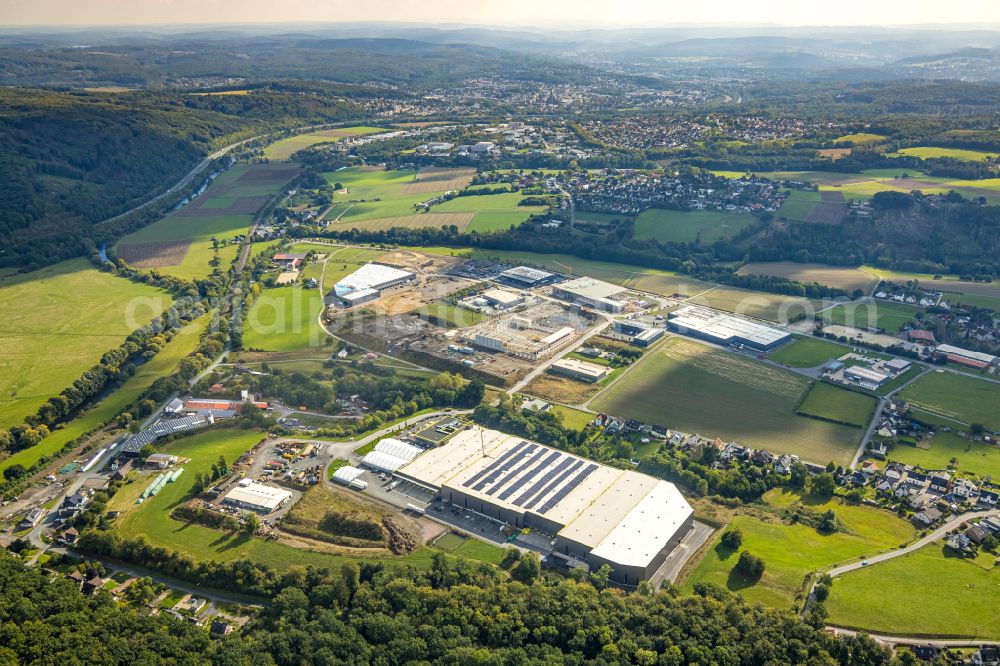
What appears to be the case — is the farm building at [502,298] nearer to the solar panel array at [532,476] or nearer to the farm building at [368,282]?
the farm building at [368,282]

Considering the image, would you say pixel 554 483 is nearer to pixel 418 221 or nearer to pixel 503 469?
pixel 503 469

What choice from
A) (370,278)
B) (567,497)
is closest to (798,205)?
(370,278)

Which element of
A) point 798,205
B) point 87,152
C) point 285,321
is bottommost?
point 285,321

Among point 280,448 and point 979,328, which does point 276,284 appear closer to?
point 280,448

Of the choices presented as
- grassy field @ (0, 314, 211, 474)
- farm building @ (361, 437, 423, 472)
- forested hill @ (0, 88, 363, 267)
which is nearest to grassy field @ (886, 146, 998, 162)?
farm building @ (361, 437, 423, 472)

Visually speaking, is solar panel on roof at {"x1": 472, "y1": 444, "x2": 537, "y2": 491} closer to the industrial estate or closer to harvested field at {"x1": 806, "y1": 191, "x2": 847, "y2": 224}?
the industrial estate

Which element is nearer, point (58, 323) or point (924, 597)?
point (924, 597)

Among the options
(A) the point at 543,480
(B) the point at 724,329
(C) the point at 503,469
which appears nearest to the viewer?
(A) the point at 543,480

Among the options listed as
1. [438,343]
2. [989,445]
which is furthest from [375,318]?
[989,445]
